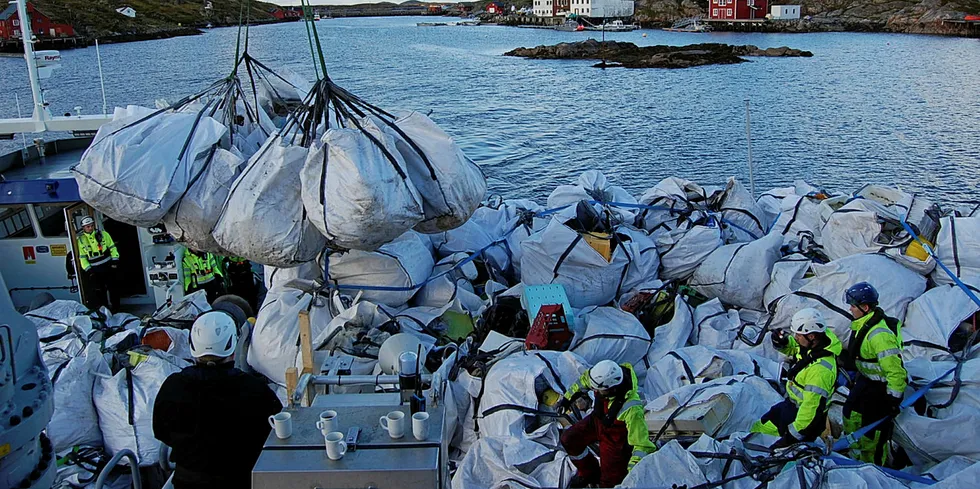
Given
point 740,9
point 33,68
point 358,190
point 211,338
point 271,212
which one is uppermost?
point 740,9

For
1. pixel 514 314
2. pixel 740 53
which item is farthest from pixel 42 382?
pixel 740 53

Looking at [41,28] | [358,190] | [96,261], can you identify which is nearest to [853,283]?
[358,190]

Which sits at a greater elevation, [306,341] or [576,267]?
[306,341]

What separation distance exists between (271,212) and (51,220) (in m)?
4.47

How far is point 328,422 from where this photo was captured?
2.70 meters

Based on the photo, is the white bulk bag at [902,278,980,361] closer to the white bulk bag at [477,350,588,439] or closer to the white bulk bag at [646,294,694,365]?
the white bulk bag at [646,294,694,365]

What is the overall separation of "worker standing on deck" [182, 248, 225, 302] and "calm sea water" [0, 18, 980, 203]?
10.7 metres

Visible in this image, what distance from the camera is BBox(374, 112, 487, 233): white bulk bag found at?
4949 mm

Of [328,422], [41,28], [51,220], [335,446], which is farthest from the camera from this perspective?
[41,28]

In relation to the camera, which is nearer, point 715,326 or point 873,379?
point 873,379

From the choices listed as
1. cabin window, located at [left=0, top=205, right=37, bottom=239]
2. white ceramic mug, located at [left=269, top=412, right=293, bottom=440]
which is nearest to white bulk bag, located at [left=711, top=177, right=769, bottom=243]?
white ceramic mug, located at [left=269, top=412, right=293, bottom=440]

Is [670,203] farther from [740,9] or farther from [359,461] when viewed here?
[740,9]

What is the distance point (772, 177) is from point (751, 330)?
531 inches

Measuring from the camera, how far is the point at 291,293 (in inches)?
244
